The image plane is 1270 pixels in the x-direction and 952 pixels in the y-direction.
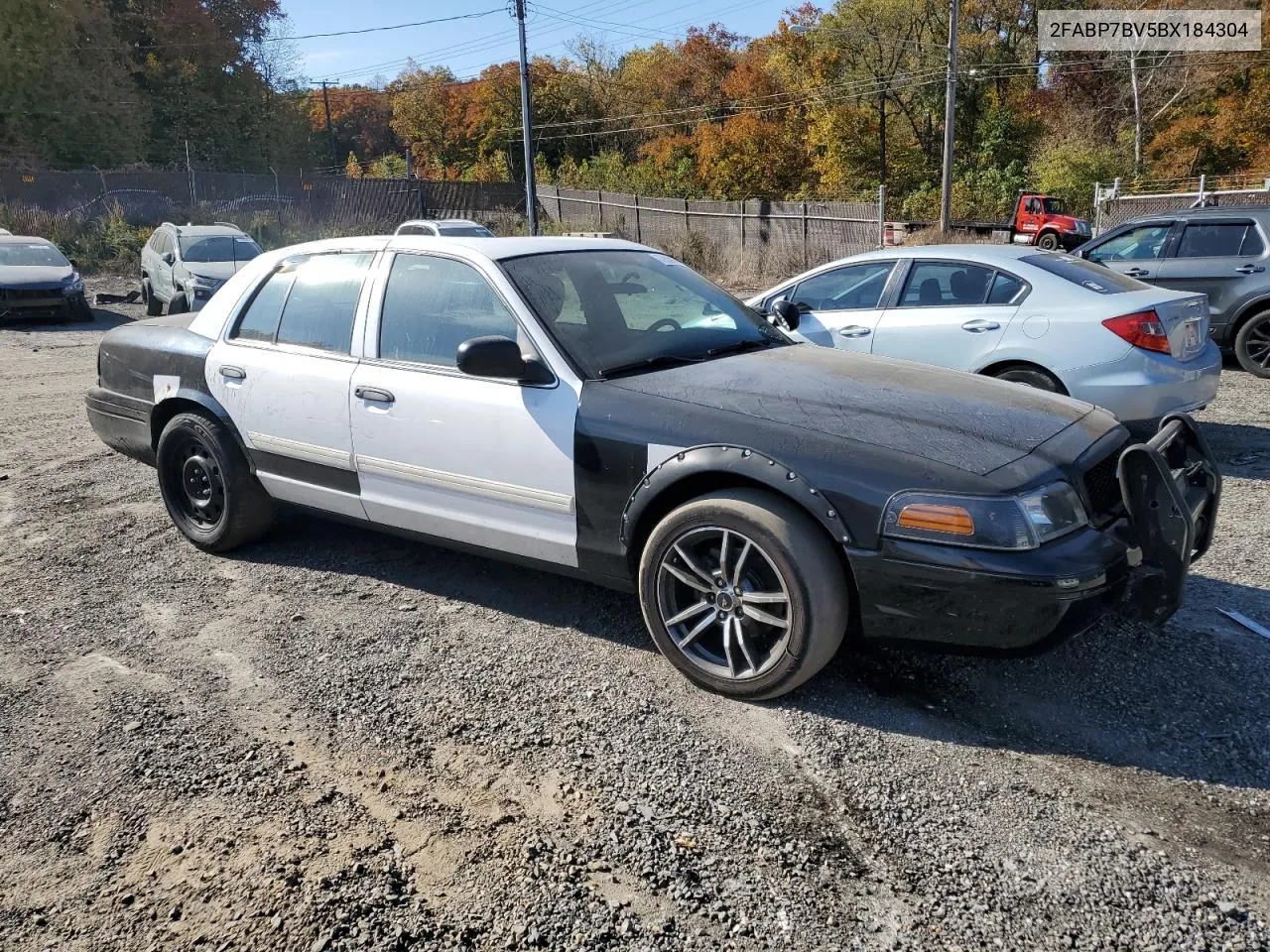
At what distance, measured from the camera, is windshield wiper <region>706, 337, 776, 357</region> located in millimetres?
4176

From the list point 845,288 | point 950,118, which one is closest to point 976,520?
point 845,288

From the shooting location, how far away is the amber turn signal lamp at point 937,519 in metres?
2.98

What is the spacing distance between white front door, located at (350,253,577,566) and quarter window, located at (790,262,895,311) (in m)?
3.49

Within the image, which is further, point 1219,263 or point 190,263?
point 190,263

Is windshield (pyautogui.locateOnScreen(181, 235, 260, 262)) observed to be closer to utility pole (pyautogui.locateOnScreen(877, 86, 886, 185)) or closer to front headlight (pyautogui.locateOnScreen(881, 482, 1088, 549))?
front headlight (pyautogui.locateOnScreen(881, 482, 1088, 549))

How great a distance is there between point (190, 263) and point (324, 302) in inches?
493

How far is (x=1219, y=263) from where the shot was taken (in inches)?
382

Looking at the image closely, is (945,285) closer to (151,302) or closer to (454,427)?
(454,427)

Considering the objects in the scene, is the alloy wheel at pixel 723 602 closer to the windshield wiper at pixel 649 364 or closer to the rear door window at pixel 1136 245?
the windshield wiper at pixel 649 364

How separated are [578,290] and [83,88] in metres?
45.5

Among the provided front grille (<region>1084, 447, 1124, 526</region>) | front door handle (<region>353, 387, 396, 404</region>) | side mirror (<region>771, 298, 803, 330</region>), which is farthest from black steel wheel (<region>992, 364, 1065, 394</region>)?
front door handle (<region>353, 387, 396, 404</region>)

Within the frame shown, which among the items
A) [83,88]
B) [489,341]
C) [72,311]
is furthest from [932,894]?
[83,88]

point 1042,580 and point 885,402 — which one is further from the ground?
point 885,402

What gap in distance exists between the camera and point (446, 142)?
6375 cm
